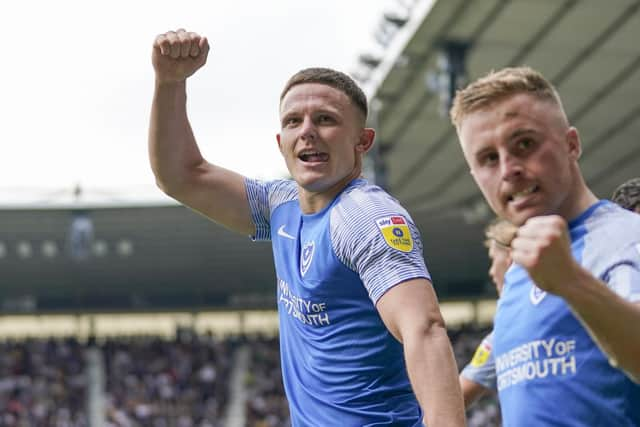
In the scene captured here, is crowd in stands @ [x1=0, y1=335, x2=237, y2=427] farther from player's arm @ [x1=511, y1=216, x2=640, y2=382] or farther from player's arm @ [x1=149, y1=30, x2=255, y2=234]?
player's arm @ [x1=511, y1=216, x2=640, y2=382]

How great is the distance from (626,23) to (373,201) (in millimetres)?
14824

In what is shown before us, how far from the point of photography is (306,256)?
3432mm

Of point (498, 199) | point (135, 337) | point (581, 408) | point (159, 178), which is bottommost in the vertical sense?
point (581, 408)

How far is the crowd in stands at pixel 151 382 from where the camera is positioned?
26.2 metres

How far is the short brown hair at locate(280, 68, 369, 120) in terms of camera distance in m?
3.51

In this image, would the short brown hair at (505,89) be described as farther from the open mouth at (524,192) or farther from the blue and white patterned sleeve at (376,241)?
the blue and white patterned sleeve at (376,241)

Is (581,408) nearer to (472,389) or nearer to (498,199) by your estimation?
(498,199)

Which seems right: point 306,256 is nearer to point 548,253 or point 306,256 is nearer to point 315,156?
point 315,156

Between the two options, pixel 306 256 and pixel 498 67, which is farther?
pixel 498 67

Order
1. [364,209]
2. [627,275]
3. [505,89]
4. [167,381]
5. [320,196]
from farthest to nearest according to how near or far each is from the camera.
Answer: [167,381], [320,196], [364,209], [505,89], [627,275]

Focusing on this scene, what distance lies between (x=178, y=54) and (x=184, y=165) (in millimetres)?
539

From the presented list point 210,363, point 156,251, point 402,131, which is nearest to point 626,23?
point 402,131

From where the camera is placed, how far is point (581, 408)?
2.15 metres

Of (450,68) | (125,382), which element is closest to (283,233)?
(450,68)
